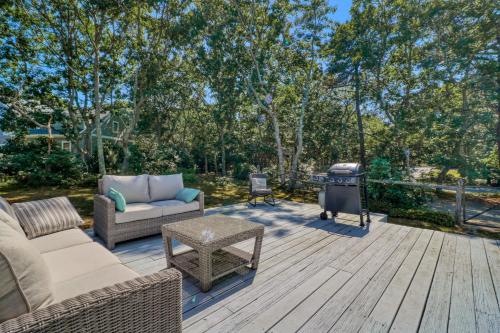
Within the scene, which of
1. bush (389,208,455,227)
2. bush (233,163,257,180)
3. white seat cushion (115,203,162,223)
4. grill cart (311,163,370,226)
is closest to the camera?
white seat cushion (115,203,162,223)

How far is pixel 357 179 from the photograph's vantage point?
3967 millimetres

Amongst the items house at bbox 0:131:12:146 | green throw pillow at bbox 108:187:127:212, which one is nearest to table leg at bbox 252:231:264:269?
green throw pillow at bbox 108:187:127:212

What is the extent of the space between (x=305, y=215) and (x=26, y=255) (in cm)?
439

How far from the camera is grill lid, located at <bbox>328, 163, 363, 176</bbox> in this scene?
3958 millimetres

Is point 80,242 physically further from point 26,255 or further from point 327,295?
point 327,295

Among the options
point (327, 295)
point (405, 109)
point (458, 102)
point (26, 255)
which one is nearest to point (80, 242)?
point (26, 255)

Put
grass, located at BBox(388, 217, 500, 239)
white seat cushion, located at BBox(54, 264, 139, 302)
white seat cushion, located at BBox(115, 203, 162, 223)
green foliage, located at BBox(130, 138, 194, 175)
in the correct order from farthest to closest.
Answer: green foliage, located at BBox(130, 138, 194, 175), grass, located at BBox(388, 217, 500, 239), white seat cushion, located at BBox(115, 203, 162, 223), white seat cushion, located at BBox(54, 264, 139, 302)

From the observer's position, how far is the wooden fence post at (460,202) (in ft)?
14.8

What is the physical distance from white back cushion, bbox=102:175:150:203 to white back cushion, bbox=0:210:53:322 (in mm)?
2496

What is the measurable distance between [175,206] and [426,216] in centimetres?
559

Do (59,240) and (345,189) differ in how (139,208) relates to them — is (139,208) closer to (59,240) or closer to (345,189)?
(59,240)

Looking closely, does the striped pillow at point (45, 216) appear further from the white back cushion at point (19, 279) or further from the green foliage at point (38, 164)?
the green foliage at point (38, 164)

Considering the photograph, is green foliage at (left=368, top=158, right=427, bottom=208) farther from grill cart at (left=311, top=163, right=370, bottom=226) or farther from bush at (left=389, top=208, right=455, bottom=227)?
grill cart at (left=311, top=163, right=370, bottom=226)

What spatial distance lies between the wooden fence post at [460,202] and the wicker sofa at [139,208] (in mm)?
5005
